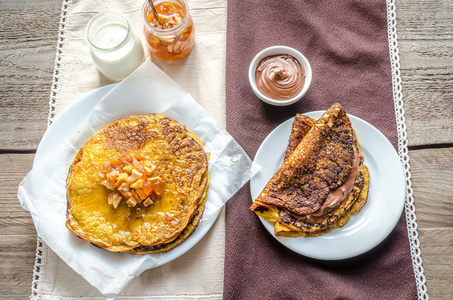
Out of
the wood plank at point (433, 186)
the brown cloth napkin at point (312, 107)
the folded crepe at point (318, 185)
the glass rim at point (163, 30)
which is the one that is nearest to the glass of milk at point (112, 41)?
the glass rim at point (163, 30)

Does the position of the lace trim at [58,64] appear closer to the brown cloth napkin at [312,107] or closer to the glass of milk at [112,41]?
the glass of milk at [112,41]

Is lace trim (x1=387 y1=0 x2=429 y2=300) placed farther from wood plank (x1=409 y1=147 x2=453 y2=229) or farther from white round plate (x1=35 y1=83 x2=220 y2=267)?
white round plate (x1=35 y1=83 x2=220 y2=267)

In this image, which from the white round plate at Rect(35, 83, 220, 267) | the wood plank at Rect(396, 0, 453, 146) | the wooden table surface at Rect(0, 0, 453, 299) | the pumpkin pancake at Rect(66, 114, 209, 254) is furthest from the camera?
the wood plank at Rect(396, 0, 453, 146)

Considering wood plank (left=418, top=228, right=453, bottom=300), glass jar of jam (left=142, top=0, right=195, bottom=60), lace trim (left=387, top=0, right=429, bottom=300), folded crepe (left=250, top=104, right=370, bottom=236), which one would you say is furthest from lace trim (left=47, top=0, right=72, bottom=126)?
wood plank (left=418, top=228, right=453, bottom=300)

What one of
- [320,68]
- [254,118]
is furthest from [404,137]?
[254,118]

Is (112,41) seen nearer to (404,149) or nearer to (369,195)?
(369,195)

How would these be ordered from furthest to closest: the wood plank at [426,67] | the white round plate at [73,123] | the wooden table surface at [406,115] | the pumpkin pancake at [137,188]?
the wood plank at [426,67] → the wooden table surface at [406,115] → the white round plate at [73,123] → the pumpkin pancake at [137,188]
